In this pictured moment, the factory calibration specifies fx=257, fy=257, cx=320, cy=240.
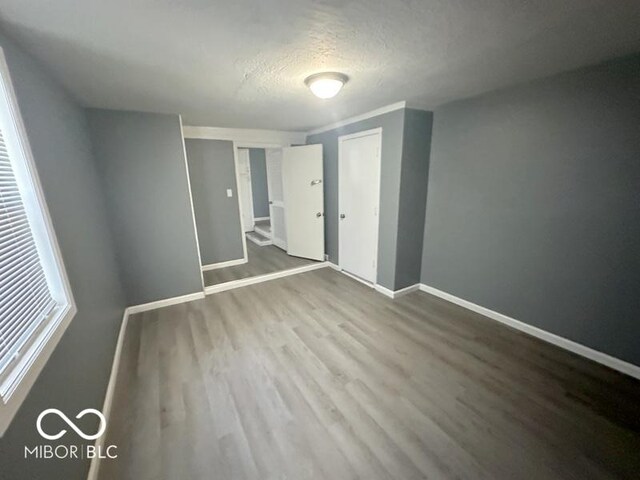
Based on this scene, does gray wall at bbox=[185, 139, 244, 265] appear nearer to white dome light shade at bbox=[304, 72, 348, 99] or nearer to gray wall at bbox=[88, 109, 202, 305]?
gray wall at bbox=[88, 109, 202, 305]

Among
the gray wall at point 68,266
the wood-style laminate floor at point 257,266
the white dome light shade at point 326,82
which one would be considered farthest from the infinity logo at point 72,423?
the white dome light shade at point 326,82

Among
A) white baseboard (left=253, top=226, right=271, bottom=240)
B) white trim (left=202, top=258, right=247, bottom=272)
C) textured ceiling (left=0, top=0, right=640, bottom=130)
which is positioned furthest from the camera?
white baseboard (left=253, top=226, right=271, bottom=240)

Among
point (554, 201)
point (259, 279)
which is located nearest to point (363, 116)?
point (554, 201)

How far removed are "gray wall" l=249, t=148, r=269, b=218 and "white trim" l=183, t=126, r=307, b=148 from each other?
116 inches

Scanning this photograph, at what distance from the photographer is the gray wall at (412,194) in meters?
2.88

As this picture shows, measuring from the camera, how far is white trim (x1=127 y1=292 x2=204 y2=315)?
9.95 ft

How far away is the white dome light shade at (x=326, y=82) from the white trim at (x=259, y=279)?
2.69m

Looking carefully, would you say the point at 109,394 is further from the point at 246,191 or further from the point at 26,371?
the point at 246,191

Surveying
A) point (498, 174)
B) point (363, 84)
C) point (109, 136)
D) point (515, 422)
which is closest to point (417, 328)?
point (515, 422)

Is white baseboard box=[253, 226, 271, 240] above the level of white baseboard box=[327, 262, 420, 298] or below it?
above

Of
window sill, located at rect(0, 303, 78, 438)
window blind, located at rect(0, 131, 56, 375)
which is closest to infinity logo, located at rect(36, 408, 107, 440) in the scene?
window sill, located at rect(0, 303, 78, 438)

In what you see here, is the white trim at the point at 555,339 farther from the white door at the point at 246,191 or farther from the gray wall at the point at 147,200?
the white door at the point at 246,191

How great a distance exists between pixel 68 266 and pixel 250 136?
3.17 m

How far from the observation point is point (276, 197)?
5.24m
